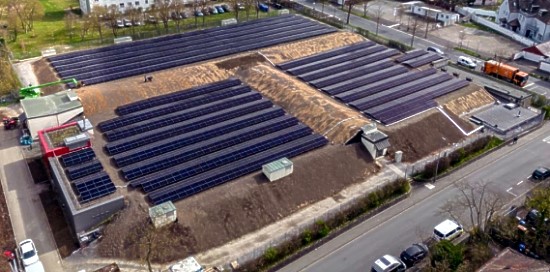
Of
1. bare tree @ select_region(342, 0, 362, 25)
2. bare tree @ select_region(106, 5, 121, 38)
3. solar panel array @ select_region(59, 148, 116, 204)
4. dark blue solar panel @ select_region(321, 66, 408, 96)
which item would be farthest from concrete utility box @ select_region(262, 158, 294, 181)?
bare tree @ select_region(342, 0, 362, 25)

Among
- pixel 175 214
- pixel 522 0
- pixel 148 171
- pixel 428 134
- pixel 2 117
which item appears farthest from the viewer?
pixel 522 0

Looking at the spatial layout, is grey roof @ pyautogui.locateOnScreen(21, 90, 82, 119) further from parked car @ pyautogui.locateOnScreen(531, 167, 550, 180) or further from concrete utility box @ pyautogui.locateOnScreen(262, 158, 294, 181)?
parked car @ pyautogui.locateOnScreen(531, 167, 550, 180)

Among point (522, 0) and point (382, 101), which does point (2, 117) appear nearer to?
point (382, 101)

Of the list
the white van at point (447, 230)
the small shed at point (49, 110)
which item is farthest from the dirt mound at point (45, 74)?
the white van at point (447, 230)

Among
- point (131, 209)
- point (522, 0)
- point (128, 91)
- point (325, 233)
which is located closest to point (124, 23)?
point (128, 91)

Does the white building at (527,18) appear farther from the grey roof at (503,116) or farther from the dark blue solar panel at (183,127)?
the dark blue solar panel at (183,127)

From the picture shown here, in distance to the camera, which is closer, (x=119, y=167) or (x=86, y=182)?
(x=86, y=182)
